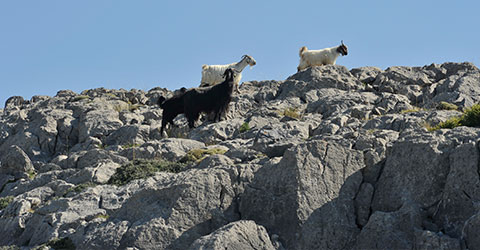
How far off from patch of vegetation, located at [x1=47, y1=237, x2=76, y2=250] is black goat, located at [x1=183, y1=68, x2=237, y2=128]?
13568mm

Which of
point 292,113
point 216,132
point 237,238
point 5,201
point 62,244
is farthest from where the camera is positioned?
point 292,113

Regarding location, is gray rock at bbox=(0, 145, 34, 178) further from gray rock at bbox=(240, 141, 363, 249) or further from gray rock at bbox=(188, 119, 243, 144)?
gray rock at bbox=(240, 141, 363, 249)

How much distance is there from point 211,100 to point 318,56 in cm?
1054

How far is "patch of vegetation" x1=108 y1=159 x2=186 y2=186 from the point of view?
19047 mm

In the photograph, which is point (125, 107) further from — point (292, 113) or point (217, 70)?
point (292, 113)

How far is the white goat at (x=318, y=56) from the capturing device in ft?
121

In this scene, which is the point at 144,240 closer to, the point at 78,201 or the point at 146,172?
the point at 78,201

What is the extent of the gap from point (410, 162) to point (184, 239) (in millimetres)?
4816

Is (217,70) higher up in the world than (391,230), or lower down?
higher up

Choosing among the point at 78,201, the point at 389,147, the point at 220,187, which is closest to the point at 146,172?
the point at 78,201

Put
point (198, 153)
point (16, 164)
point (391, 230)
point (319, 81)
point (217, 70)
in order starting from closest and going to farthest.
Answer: point (391, 230)
point (198, 153)
point (16, 164)
point (319, 81)
point (217, 70)

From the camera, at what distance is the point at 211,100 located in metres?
28.4

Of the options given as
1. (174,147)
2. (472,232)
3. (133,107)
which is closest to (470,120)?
(472,232)

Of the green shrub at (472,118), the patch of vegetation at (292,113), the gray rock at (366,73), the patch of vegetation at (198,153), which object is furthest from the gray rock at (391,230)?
the gray rock at (366,73)
